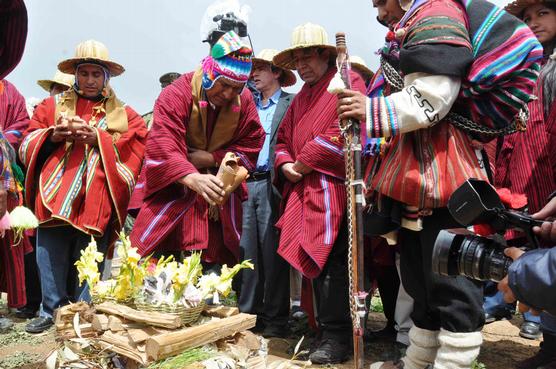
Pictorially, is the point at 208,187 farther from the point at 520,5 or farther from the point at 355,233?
the point at 520,5

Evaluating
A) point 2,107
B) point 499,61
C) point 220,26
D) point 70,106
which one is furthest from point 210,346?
point 2,107

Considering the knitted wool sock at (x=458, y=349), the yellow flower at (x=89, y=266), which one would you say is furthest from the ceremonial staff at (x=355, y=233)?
the yellow flower at (x=89, y=266)

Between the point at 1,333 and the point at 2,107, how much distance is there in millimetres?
1912

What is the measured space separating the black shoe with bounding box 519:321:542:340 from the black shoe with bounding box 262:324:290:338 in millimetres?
1754

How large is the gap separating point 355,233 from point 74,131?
2524mm

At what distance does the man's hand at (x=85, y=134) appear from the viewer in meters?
4.18

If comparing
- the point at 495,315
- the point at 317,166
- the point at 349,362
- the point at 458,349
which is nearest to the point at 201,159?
the point at 317,166

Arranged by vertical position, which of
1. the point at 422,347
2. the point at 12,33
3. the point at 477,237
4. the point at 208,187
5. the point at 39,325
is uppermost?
the point at 12,33

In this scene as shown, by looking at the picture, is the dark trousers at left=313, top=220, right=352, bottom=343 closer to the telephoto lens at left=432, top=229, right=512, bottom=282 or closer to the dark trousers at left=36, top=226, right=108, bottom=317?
the telephoto lens at left=432, top=229, right=512, bottom=282

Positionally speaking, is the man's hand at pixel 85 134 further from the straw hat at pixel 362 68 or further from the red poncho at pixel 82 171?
the straw hat at pixel 362 68

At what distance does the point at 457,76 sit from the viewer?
2.28m

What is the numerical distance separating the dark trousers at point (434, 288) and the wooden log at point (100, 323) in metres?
1.45

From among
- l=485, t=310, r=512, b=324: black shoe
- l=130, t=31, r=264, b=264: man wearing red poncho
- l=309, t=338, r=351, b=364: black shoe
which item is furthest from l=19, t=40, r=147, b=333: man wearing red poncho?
l=485, t=310, r=512, b=324: black shoe

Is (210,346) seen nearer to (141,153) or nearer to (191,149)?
(191,149)
